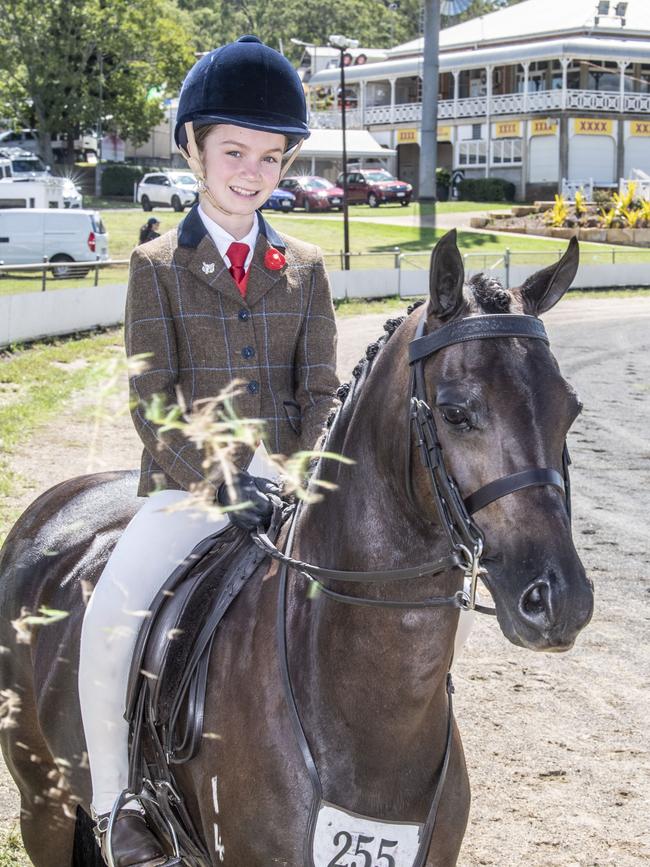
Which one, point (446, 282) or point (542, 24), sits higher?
point (542, 24)

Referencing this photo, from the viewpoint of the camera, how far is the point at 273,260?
3.50 metres

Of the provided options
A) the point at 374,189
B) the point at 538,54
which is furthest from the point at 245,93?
the point at 538,54

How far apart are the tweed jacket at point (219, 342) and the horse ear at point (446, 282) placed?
2.98 ft

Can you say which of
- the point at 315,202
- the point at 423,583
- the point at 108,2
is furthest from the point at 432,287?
the point at 108,2

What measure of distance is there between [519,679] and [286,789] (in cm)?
417

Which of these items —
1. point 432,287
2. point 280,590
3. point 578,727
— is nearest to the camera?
point 432,287

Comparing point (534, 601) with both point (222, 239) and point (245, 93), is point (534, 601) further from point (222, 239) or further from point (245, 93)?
point (245, 93)

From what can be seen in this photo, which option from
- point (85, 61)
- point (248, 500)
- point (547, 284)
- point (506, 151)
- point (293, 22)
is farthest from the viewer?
point (293, 22)

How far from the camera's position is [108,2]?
5059 centimetres

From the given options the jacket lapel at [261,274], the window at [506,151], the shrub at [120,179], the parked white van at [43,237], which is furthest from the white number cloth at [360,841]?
the window at [506,151]

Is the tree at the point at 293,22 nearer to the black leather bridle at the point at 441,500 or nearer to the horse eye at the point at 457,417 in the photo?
the black leather bridle at the point at 441,500

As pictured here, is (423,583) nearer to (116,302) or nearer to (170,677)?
(170,677)

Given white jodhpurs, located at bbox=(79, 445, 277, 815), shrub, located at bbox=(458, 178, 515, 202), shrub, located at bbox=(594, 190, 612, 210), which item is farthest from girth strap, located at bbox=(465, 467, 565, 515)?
shrub, located at bbox=(458, 178, 515, 202)

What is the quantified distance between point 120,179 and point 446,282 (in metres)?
54.9
